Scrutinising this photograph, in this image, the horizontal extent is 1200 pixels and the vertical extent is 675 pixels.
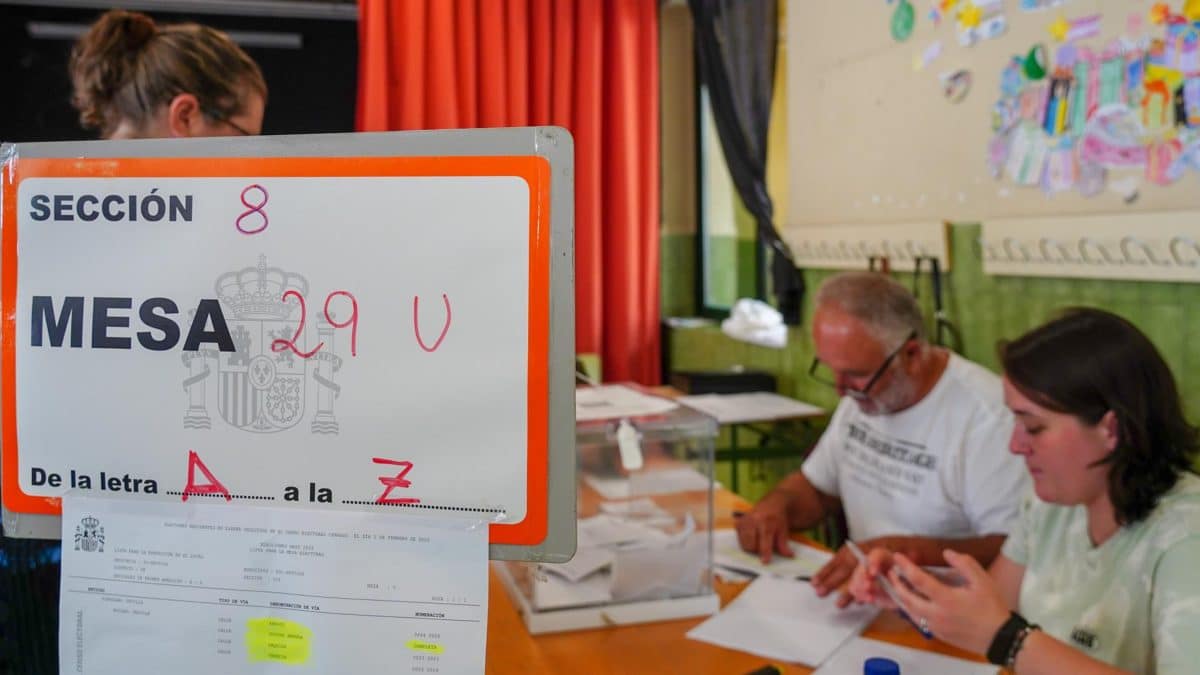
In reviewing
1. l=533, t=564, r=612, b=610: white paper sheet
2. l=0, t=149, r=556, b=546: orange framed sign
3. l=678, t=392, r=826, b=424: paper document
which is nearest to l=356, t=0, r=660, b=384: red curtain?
l=678, t=392, r=826, b=424: paper document

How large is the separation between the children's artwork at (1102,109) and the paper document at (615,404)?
102 cm

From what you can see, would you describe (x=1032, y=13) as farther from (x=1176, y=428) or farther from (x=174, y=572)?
(x=174, y=572)

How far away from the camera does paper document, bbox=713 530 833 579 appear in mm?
1805

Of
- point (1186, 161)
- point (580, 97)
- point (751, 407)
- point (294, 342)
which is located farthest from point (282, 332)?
point (580, 97)

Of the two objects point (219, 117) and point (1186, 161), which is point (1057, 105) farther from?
point (219, 117)

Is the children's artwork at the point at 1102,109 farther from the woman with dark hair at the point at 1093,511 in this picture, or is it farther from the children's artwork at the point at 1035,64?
the woman with dark hair at the point at 1093,511

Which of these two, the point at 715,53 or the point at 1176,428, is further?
the point at 715,53

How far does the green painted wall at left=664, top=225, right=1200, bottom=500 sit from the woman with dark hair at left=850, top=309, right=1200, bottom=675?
525 millimetres

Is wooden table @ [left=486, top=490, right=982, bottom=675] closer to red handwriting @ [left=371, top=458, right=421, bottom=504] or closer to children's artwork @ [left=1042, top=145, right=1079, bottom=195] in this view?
red handwriting @ [left=371, top=458, right=421, bottom=504]

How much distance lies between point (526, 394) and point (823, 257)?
2441mm

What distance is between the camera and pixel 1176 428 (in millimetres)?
1380

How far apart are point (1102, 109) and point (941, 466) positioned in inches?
31.4

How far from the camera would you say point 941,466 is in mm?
2025

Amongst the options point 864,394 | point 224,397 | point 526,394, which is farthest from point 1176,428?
point 224,397
